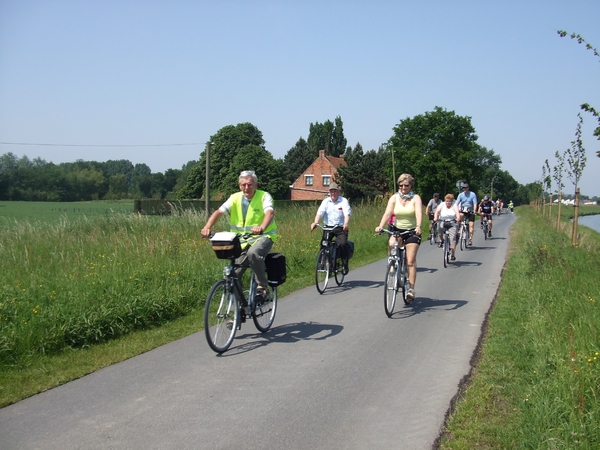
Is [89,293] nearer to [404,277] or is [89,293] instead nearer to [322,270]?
[322,270]

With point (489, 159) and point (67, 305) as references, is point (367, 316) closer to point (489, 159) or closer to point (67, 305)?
point (67, 305)

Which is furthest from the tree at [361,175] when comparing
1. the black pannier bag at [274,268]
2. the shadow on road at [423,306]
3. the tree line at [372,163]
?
→ the black pannier bag at [274,268]

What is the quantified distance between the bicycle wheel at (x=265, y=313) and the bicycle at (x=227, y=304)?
3cm

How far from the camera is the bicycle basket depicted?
6.08m

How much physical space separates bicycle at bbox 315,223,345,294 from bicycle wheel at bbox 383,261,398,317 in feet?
6.86

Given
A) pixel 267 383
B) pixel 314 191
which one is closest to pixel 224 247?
pixel 267 383

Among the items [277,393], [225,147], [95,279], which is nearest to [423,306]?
[277,393]

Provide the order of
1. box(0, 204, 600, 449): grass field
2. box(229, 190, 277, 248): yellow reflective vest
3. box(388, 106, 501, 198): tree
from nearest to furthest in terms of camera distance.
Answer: box(0, 204, 600, 449): grass field
box(229, 190, 277, 248): yellow reflective vest
box(388, 106, 501, 198): tree

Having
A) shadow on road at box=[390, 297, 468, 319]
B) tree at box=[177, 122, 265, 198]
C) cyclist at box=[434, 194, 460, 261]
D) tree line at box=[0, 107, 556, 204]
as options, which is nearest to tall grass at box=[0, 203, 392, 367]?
shadow on road at box=[390, 297, 468, 319]

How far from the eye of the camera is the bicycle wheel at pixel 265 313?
6.82 m

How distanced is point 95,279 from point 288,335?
301 cm

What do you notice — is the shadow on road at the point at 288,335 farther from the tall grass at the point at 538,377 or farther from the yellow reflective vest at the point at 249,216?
the tall grass at the point at 538,377

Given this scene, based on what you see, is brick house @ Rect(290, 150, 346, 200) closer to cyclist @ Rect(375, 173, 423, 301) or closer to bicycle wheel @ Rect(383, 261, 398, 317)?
cyclist @ Rect(375, 173, 423, 301)

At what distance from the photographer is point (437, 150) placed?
73.2 metres
